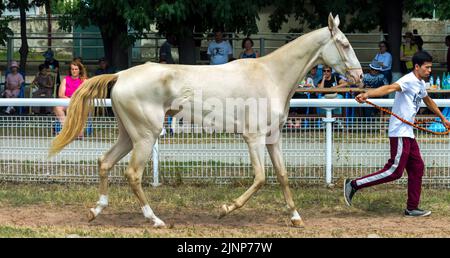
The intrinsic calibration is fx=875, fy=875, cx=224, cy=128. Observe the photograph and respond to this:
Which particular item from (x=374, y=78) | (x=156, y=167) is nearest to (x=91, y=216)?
(x=156, y=167)

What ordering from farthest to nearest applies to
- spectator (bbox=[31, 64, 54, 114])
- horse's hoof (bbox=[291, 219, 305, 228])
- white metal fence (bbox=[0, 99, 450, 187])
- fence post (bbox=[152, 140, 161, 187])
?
spectator (bbox=[31, 64, 54, 114]) → fence post (bbox=[152, 140, 161, 187]) → white metal fence (bbox=[0, 99, 450, 187]) → horse's hoof (bbox=[291, 219, 305, 228])

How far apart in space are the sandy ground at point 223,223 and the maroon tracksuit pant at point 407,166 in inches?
11.4

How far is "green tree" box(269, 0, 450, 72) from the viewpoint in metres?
18.9

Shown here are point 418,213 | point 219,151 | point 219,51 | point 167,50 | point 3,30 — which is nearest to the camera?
point 418,213

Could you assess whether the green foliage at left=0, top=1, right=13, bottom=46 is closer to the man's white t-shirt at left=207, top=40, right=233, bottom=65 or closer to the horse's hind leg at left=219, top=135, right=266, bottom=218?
the man's white t-shirt at left=207, top=40, right=233, bottom=65

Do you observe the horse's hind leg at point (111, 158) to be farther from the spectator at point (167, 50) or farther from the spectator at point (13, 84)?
the spectator at point (13, 84)

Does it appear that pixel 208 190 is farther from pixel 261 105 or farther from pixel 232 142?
pixel 261 105

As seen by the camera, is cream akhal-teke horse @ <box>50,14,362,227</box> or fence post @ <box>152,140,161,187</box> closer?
cream akhal-teke horse @ <box>50,14,362,227</box>

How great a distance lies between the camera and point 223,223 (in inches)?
352

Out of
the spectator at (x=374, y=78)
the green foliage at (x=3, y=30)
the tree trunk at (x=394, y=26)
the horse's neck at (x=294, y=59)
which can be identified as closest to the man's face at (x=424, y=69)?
the horse's neck at (x=294, y=59)

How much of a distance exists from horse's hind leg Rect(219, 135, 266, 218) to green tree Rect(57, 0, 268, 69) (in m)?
8.11

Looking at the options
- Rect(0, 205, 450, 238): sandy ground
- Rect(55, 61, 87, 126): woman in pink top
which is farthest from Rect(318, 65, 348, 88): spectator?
Rect(0, 205, 450, 238): sandy ground

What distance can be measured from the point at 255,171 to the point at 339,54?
1553 mm

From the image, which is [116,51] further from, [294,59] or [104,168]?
[294,59]
